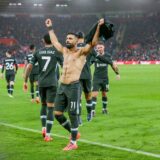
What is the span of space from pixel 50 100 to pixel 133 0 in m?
66.2

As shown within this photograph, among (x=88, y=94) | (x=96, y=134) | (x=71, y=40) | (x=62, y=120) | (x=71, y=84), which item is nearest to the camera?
(x=71, y=40)

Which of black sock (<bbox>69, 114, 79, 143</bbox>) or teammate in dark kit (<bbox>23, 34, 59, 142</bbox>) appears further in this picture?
teammate in dark kit (<bbox>23, 34, 59, 142</bbox>)

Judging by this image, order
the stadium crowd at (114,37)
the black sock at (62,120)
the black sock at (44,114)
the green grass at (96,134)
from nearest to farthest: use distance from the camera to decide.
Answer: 1. the green grass at (96,134)
2. the black sock at (62,120)
3. the black sock at (44,114)
4. the stadium crowd at (114,37)

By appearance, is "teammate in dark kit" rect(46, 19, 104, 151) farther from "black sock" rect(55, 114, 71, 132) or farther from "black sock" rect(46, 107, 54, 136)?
"black sock" rect(46, 107, 54, 136)

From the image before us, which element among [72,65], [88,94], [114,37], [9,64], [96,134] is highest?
[114,37]

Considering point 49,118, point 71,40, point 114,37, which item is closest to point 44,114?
point 49,118

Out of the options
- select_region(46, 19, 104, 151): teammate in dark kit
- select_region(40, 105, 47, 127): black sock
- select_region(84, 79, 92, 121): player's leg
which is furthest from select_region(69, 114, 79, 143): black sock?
select_region(84, 79, 92, 121): player's leg

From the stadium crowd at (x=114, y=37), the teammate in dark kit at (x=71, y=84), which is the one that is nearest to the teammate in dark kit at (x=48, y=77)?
the teammate in dark kit at (x=71, y=84)

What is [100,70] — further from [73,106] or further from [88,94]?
[73,106]

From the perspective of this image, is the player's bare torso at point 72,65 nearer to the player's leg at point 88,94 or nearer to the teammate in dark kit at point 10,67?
the player's leg at point 88,94

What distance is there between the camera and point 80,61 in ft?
31.6

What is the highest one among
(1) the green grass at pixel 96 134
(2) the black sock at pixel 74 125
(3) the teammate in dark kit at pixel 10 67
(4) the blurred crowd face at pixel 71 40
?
(4) the blurred crowd face at pixel 71 40

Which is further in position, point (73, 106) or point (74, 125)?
point (74, 125)

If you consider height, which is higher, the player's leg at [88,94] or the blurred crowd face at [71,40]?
the blurred crowd face at [71,40]
